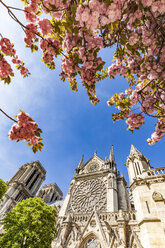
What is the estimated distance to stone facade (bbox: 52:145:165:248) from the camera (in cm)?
827

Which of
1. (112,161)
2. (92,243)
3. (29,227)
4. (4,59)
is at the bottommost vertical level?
(4,59)

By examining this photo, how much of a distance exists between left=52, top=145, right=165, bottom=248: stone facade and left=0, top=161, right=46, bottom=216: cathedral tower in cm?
2198

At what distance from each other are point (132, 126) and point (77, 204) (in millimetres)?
17166

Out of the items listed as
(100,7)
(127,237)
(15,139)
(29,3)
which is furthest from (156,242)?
(29,3)

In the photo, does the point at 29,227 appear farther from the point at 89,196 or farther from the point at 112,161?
the point at 112,161

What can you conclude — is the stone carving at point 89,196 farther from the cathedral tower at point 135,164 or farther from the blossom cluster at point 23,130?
→ the blossom cluster at point 23,130

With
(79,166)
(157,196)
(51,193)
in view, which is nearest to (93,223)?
(157,196)

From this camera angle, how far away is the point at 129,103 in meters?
5.16

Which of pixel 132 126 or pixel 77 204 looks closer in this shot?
pixel 132 126

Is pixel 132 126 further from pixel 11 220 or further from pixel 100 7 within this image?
pixel 11 220

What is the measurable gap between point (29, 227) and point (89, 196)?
914cm

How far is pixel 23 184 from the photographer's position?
38.6 m

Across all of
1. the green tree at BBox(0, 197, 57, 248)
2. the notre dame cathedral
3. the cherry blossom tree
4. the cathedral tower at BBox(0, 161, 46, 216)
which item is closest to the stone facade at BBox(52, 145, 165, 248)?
the notre dame cathedral

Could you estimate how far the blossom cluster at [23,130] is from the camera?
9.76 ft
